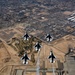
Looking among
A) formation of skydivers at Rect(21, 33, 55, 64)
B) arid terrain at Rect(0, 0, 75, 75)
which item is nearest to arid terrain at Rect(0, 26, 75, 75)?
arid terrain at Rect(0, 0, 75, 75)

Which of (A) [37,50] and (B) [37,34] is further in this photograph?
(B) [37,34]

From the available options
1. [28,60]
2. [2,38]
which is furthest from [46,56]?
[2,38]

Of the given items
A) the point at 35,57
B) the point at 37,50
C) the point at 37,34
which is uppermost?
the point at 37,34

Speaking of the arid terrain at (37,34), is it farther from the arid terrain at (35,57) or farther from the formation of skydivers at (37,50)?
the formation of skydivers at (37,50)

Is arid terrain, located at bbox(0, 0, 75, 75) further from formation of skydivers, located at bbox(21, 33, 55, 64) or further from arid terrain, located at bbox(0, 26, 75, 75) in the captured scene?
formation of skydivers, located at bbox(21, 33, 55, 64)

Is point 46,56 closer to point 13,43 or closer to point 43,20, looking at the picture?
point 13,43

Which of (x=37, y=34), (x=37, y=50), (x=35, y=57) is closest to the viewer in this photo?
(x=35, y=57)

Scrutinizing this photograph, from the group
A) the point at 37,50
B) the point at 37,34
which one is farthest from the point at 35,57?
the point at 37,34

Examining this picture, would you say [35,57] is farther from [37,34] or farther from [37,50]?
[37,34]

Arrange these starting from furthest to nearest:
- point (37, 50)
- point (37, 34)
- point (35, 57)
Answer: point (37, 34), point (37, 50), point (35, 57)

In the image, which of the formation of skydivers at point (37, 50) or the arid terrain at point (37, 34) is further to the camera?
the formation of skydivers at point (37, 50)

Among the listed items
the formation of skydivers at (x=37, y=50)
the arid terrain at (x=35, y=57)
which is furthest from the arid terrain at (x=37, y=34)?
the formation of skydivers at (x=37, y=50)
